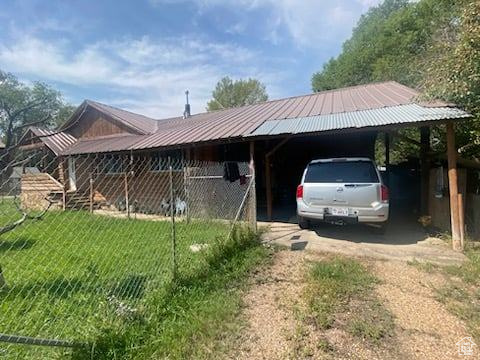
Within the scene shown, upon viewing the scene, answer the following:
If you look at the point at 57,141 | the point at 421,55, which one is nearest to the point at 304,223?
the point at 421,55

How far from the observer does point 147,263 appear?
543 centimetres

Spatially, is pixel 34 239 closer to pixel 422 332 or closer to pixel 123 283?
pixel 123 283

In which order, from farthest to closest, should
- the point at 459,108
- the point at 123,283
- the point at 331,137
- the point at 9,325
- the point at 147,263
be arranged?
the point at 331,137
the point at 459,108
the point at 147,263
the point at 123,283
the point at 9,325

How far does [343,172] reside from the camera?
22.9 feet

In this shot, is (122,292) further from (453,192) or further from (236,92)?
(236,92)

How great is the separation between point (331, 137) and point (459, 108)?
7295 millimetres

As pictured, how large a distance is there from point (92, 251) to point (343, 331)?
17.6 feet

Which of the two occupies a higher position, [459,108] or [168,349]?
[459,108]

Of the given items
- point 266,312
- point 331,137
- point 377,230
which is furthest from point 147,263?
point 331,137

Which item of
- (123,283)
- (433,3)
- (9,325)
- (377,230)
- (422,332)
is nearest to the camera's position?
(422,332)

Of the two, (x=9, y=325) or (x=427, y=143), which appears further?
(x=427, y=143)

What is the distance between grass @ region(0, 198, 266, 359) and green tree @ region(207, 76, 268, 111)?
1676 inches

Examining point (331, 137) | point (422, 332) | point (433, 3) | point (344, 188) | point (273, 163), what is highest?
point (433, 3)

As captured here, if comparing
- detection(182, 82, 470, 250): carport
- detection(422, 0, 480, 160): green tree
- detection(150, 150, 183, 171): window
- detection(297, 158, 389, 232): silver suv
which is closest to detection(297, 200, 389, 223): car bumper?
detection(297, 158, 389, 232): silver suv
